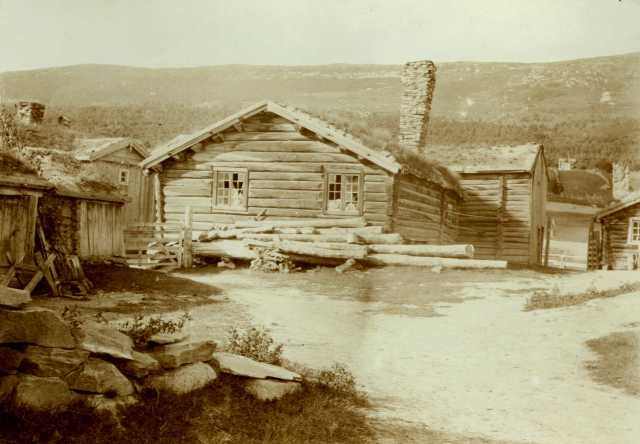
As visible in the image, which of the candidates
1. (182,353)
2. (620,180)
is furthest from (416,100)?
(182,353)

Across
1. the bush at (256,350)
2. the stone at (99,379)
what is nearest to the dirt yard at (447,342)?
the bush at (256,350)

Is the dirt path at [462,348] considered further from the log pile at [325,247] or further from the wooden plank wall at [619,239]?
the wooden plank wall at [619,239]

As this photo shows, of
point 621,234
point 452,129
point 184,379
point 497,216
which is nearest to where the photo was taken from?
point 184,379

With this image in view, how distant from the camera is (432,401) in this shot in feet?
21.7

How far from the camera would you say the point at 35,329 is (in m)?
4.87

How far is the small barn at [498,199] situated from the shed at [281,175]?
680cm

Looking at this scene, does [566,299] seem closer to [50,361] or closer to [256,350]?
[256,350]

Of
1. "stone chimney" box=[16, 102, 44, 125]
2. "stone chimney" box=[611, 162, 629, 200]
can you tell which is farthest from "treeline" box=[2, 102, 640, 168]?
"stone chimney" box=[16, 102, 44, 125]

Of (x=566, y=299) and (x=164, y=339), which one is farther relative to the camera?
(x=566, y=299)

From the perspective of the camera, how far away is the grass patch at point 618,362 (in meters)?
7.52

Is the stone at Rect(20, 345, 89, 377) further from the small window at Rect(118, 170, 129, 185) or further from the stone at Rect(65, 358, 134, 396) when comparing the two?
the small window at Rect(118, 170, 129, 185)

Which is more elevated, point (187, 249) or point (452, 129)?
point (452, 129)

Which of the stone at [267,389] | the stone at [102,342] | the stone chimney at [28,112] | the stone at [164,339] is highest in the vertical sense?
the stone chimney at [28,112]

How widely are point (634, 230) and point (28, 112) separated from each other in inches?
1208
